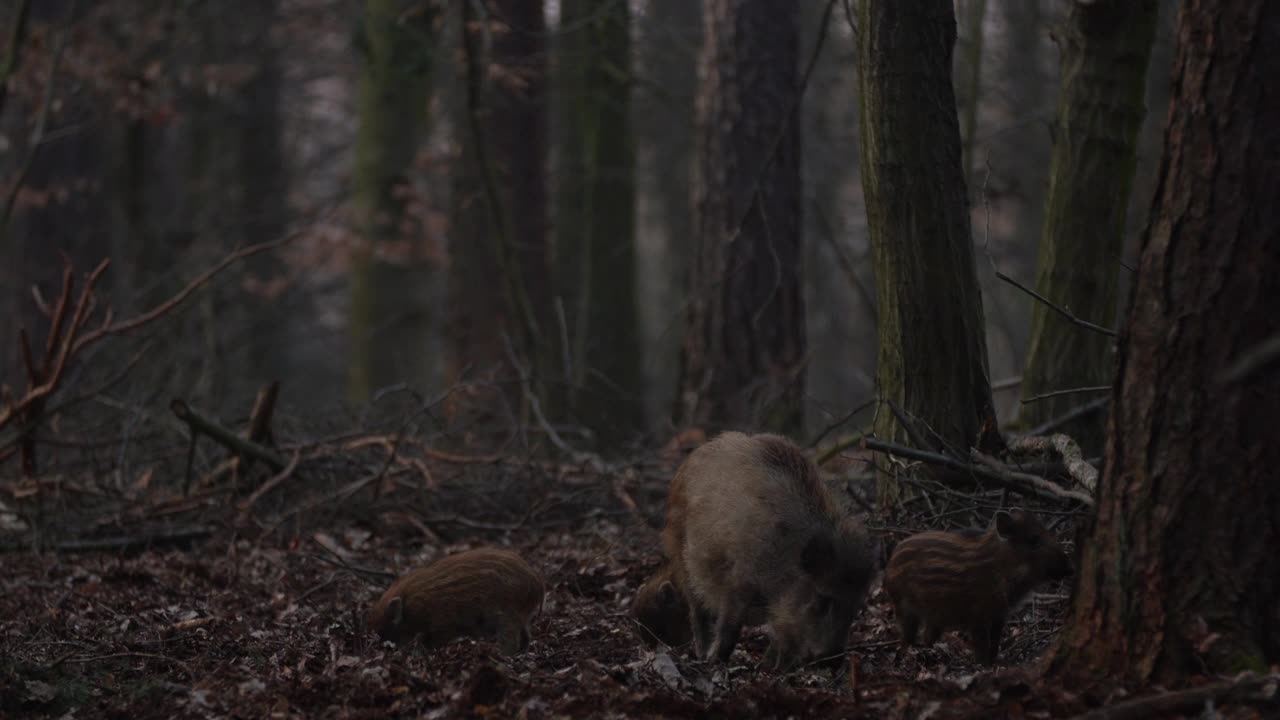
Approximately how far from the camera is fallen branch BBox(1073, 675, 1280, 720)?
3.92 metres

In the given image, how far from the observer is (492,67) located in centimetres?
1477

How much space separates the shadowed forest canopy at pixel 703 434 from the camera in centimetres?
415

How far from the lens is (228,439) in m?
9.21

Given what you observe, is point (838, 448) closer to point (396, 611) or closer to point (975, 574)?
point (975, 574)

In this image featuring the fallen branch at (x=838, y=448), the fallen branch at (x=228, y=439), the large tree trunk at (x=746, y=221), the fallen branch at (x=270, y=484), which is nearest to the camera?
the fallen branch at (x=838, y=448)

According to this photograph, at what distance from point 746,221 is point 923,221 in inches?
209

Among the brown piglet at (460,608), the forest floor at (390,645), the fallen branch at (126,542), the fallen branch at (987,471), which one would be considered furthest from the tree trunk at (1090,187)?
the fallen branch at (126,542)

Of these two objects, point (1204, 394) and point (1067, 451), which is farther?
point (1067, 451)

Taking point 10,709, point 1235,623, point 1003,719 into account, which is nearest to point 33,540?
point 10,709

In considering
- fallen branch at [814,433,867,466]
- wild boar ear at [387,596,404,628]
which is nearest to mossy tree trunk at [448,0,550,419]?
fallen branch at [814,433,867,466]

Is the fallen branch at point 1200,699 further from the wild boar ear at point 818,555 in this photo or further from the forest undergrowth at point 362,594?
the wild boar ear at point 818,555

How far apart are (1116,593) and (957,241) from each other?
2659mm

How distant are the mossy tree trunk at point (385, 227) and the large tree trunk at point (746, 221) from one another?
6.10 metres

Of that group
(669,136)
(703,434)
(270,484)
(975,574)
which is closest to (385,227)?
(703,434)
